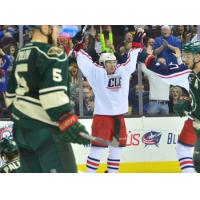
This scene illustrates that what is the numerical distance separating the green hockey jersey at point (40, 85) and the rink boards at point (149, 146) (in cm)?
133

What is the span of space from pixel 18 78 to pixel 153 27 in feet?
5.35

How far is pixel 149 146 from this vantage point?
464 centimetres

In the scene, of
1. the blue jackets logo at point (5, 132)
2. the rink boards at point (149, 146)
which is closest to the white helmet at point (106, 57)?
the rink boards at point (149, 146)

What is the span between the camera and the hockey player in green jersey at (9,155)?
4.34 meters

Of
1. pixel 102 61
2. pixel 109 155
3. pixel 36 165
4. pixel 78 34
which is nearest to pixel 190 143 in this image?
pixel 109 155

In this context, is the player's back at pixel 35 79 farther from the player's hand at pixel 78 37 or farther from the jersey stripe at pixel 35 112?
the player's hand at pixel 78 37

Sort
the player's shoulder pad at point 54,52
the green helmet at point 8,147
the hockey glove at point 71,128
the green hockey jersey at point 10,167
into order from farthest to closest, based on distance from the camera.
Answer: the green helmet at point 8,147, the green hockey jersey at point 10,167, the player's shoulder pad at point 54,52, the hockey glove at point 71,128

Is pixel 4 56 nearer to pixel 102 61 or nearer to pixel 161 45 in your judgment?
pixel 102 61

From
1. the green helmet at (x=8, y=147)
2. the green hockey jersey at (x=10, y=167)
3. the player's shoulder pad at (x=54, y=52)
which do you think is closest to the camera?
the player's shoulder pad at (x=54, y=52)

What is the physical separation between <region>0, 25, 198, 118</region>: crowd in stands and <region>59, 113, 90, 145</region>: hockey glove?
135 cm

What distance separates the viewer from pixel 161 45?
15.2ft

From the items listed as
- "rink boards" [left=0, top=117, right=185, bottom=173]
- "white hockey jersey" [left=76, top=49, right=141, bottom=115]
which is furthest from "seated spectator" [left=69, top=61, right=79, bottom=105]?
"rink boards" [left=0, top=117, right=185, bottom=173]

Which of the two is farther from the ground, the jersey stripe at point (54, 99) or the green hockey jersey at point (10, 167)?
the jersey stripe at point (54, 99)

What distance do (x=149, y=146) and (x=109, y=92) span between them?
0.58m
